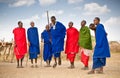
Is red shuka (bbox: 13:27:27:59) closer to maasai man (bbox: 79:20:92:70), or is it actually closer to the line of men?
the line of men

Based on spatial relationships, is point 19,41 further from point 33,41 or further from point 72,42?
point 72,42

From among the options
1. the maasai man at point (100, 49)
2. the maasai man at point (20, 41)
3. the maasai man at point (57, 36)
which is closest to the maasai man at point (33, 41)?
the maasai man at point (20, 41)

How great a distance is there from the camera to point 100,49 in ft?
44.2

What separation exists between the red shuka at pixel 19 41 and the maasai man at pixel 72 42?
2555 millimetres

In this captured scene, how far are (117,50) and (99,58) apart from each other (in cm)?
2581

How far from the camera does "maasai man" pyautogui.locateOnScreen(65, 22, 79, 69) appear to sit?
17.1 meters

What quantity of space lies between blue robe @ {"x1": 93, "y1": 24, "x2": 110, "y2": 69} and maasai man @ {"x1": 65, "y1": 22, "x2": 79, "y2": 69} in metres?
3.66

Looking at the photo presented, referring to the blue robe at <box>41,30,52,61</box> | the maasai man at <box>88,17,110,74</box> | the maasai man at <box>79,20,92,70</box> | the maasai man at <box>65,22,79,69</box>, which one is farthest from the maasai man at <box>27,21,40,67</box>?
the maasai man at <box>88,17,110,74</box>

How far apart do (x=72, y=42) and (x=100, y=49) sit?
3.80 metres

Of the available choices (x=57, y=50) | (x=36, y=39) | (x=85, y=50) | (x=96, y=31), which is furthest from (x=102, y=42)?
(x=36, y=39)

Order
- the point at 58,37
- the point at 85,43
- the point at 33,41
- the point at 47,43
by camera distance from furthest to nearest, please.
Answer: the point at 47,43
the point at 33,41
the point at 58,37
the point at 85,43

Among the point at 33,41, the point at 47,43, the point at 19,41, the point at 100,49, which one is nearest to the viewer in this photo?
the point at 100,49

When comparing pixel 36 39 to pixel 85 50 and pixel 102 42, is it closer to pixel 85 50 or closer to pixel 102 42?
pixel 85 50

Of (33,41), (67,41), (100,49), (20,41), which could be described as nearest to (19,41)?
(20,41)
